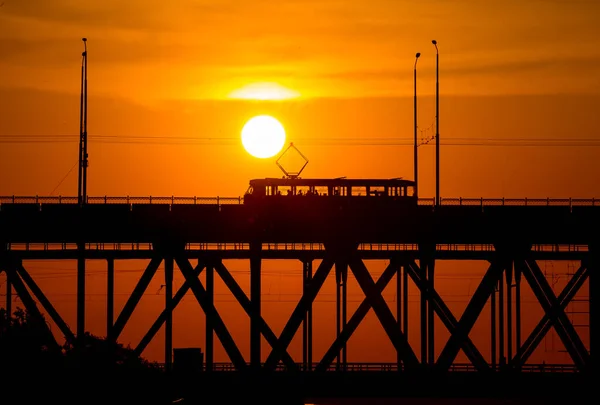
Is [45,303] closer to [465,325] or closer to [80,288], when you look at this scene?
[80,288]

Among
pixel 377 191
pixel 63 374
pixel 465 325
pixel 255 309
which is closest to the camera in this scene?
pixel 63 374

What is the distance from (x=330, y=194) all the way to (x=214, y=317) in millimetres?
11876

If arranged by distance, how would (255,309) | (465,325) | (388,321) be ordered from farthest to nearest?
1. (255,309)
2. (465,325)
3. (388,321)

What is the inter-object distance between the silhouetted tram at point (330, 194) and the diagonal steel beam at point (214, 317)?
5.88m

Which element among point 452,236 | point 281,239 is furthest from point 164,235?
point 452,236

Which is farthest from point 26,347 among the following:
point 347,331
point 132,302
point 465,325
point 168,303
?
point 465,325

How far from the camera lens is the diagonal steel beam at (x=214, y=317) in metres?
74.0

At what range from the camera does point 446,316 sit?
81062mm

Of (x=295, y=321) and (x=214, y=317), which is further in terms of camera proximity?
(x=214, y=317)

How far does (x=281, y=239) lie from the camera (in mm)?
78938

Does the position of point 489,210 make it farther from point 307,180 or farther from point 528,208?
point 307,180

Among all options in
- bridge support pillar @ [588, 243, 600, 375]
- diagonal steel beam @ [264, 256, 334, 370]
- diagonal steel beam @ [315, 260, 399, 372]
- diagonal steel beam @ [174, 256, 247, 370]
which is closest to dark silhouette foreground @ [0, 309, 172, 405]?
diagonal steel beam @ [174, 256, 247, 370]

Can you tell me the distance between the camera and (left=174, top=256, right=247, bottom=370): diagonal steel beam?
7400 centimetres

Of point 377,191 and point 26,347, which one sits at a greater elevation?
point 377,191
